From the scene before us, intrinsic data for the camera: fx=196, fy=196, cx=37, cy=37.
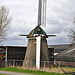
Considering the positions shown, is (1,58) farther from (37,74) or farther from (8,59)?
(37,74)

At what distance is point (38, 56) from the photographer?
2912cm

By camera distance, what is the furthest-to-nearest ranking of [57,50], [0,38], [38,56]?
[57,50] < [0,38] < [38,56]

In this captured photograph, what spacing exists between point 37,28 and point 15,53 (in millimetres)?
7711

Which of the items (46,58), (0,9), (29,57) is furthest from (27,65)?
(0,9)

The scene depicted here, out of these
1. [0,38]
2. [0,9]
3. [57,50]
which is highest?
[0,9]

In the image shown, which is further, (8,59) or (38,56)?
(8,59)

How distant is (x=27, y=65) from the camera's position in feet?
97.7

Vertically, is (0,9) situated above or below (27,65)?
above

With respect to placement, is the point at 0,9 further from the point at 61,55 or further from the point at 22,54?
the point at 61,55

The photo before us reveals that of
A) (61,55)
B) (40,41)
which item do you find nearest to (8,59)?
(40,41)

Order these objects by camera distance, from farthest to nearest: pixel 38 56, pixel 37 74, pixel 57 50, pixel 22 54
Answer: pixel 57 50
pixel 22 54
pixel 38 56
pixel 37 74

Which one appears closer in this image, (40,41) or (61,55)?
(40,41)

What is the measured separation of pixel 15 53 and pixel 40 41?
7.53m

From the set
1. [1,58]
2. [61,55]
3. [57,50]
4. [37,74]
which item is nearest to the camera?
[37,74]
